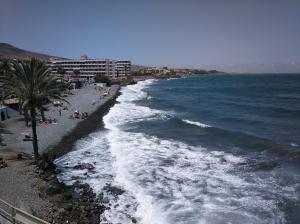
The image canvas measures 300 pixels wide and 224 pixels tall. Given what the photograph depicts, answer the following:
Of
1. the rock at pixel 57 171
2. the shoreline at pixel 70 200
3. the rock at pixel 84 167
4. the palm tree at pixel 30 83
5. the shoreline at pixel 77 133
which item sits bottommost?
the shoreline at pixel 77 133

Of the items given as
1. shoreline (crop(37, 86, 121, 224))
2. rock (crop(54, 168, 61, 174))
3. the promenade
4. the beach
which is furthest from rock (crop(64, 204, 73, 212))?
the promenade

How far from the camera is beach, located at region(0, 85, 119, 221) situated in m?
18.5

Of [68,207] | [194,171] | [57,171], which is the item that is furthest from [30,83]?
[194,171]

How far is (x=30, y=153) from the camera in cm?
2930

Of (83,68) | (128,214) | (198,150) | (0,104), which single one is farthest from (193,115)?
(83,68)

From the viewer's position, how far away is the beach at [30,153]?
60.5 ft

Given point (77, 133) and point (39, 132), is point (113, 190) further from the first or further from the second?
point (39, 132)

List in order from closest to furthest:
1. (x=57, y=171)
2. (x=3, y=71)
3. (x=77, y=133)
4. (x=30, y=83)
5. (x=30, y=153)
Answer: (x=30, y=83) < (x=57, y=171) < (x=30, y=153) < (x=77, y=133) < (x=3, y=71)

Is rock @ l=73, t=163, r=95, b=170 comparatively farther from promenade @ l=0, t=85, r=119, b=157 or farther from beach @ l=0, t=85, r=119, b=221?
promenade @ l=0, t=85, r=119, b=157

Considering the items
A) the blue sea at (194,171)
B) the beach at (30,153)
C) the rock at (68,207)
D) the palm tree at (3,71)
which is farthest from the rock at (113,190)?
the palm tree at (3,71)

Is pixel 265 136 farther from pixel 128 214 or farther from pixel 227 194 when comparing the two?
pixel 128 214

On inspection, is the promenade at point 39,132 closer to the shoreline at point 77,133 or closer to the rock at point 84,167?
the shoreline at point 77,133

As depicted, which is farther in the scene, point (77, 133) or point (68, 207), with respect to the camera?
point (77, 133)

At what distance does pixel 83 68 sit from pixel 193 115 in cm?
13080
